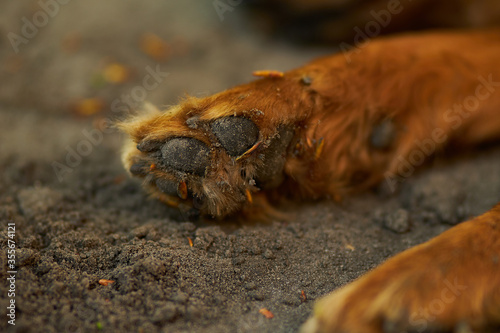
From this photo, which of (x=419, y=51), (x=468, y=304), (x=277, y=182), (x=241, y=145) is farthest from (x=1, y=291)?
(x=419, y=51)

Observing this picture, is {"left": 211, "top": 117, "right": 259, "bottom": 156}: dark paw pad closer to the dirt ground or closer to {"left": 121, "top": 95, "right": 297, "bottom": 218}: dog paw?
{"left": 121, "top": 95, "right": 297, "bottom": 218}: dog paw

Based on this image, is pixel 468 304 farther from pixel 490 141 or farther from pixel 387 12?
pixel 387 12

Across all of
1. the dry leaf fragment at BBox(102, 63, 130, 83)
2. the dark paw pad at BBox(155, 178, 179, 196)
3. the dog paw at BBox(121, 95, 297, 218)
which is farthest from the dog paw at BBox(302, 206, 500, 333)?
the dry leaf fragment at BBox(102, 63, 130, 83)

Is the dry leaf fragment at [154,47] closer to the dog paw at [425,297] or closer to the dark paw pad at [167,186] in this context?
the dark paw pad at [167,186]

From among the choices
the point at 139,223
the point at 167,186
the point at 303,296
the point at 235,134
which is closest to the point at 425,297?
the point at 303,296

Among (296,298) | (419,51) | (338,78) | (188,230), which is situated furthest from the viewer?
(419,51)

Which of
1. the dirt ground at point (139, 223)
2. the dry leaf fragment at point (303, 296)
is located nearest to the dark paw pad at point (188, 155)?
the dirt ground at point (139, 223)
